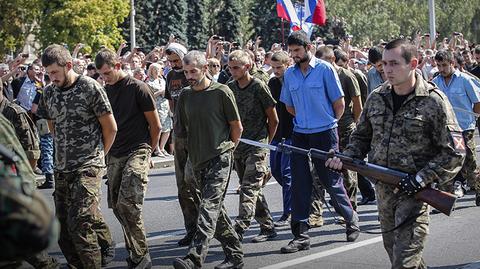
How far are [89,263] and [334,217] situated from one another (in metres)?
3.98

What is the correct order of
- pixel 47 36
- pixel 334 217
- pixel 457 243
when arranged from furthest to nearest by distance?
pixel 47 36
pixel 334 217
pixel 457 243

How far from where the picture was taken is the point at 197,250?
7.82m

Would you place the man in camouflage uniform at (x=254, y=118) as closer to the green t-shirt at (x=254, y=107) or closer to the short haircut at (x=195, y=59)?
the green t-shirt at (x=254, y=107)

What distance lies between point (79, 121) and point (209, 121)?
1136mm

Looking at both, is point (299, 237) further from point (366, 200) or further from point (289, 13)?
point (289, 13)

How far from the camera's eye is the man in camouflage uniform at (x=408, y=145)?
5898 mm

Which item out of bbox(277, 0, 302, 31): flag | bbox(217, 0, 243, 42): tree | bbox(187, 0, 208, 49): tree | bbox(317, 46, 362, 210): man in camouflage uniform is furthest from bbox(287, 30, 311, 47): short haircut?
bbox(187, 0, 208, 49): tree

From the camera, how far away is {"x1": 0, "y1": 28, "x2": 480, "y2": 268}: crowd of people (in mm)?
6047

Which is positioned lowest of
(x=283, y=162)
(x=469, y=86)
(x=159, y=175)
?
(x=159, y=175)

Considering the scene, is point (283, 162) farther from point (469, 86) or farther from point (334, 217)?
point (469, 86)

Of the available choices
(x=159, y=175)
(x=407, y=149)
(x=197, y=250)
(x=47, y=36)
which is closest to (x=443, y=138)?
(x=407, y=149)

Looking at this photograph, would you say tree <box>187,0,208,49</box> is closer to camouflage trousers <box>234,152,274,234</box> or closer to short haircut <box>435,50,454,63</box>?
short haircut <box>435,50,454,63</box>

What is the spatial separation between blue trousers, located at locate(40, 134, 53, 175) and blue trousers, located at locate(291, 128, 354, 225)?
688 centimetres

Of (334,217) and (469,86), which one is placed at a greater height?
(469,86)
